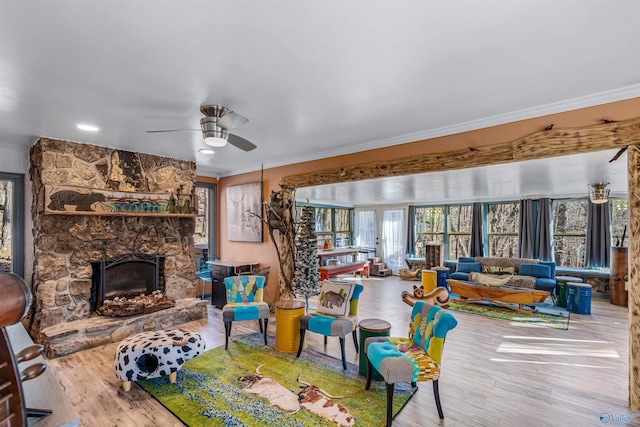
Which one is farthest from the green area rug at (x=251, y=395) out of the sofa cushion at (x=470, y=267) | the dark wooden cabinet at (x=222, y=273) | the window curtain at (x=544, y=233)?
the window curtain at (x=544, y=233)

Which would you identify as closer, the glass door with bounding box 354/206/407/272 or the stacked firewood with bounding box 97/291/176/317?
the stacked firewood with bounding box 97/291/176/317

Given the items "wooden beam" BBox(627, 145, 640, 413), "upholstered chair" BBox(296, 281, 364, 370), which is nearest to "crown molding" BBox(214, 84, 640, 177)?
"wooden beam" BBox(627, 145, 640, 413)

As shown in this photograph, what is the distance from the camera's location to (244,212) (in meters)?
5.89

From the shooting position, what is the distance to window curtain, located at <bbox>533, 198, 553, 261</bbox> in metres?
7.55

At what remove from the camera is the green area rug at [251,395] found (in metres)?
2.50

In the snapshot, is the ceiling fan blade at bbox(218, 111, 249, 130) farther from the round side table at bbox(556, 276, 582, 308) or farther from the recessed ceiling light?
the round side table at bbox(556, 276, 582, 308)

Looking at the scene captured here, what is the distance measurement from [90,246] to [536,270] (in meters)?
8.04

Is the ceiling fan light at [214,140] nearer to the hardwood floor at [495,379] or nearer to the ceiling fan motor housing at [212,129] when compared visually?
the ceiling fan motor housing at [212,129]

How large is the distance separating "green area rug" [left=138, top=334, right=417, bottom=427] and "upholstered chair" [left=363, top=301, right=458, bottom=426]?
238mm

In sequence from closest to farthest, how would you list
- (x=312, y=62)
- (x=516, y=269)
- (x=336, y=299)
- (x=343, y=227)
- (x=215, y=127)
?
(x=312, y=62)
(x=215, y=127)
(x=336, y=299)
(x=516, y=269)
(x=343, y=227)

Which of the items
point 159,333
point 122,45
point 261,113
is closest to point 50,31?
point 122,45

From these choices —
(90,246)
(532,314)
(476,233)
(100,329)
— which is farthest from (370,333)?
(476,233)

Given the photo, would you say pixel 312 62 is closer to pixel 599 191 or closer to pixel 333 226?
pixel 599 191

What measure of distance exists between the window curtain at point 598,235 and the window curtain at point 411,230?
417 cm
